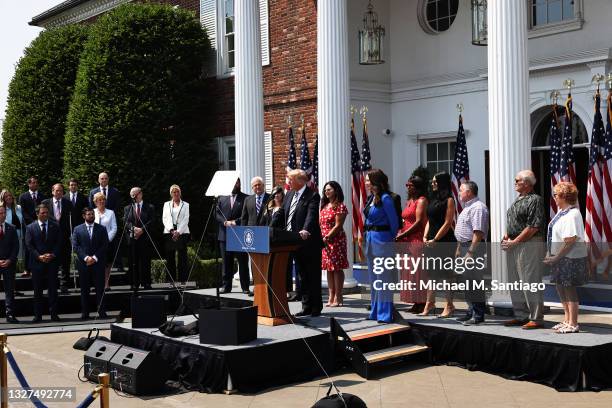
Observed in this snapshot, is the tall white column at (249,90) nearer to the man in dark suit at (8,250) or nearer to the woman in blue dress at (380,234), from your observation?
the man in dark suit at (8,250)

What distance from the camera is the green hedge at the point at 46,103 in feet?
75.9

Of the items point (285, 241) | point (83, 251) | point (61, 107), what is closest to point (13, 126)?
point (61, 107)

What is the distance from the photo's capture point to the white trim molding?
24.2 metres

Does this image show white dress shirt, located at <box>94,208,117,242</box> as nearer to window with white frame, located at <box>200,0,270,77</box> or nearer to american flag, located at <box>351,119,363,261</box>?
american flag, located at <box>351,119,363,261</box>

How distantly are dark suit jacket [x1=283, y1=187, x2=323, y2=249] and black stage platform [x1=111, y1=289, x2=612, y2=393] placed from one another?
1.16 meters

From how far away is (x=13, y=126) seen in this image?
935 inches

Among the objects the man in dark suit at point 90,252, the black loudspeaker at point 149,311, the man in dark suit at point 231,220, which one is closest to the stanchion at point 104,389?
the black loudspeaker at point 149,311

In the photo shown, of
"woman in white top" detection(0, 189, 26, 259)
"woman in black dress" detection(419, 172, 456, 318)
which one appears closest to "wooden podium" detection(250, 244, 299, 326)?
"woman in black dress" detection(419, 172, 456, 318)

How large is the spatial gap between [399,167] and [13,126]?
13153 mm

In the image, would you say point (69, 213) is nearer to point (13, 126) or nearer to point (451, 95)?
point (451, 95)

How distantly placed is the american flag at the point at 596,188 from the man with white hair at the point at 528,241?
3513 millimetres

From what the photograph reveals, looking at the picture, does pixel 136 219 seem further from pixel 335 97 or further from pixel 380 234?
pixel 380 234

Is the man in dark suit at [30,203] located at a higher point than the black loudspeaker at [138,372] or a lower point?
Result: higher

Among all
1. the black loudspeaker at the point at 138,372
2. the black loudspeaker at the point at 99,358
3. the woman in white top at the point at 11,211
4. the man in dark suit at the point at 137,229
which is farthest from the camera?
the woman in white top at the point at 11,211
